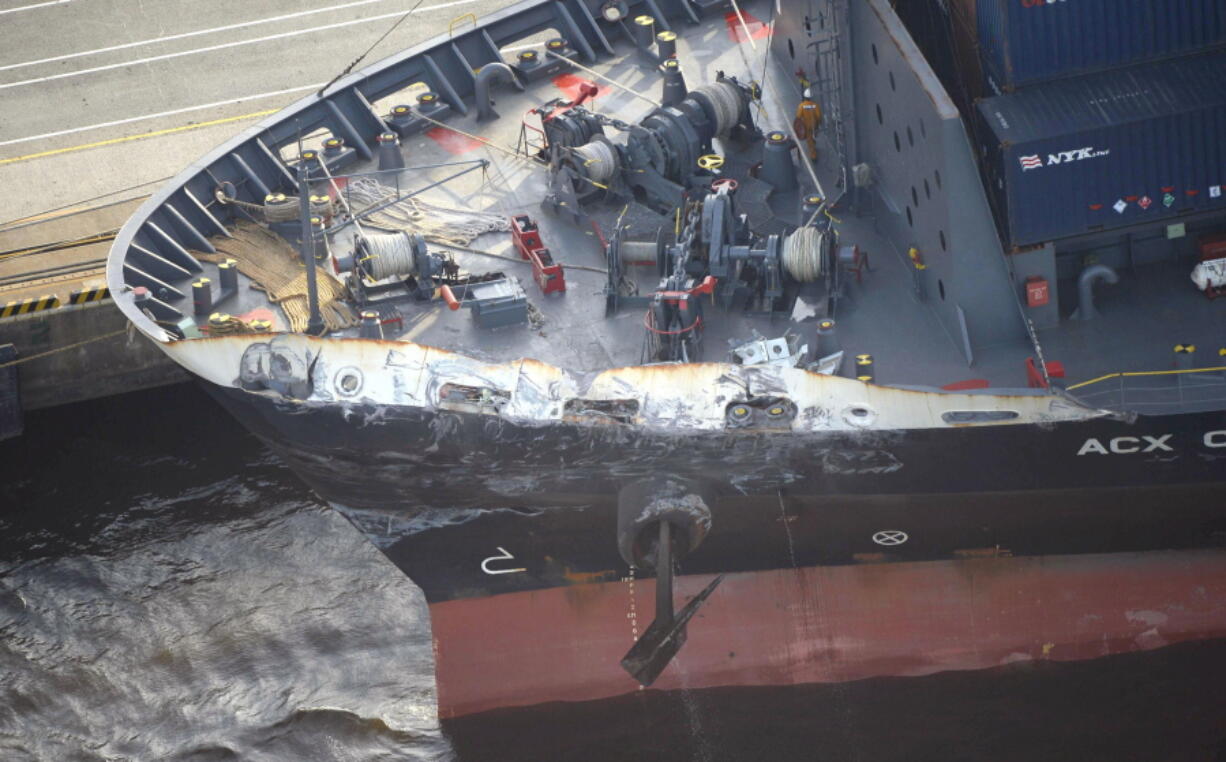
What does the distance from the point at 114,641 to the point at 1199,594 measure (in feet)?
38.6

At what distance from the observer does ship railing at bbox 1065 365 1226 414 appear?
13695mm

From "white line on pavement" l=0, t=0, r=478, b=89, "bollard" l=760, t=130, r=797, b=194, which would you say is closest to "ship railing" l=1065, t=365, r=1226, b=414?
"bollard" l=760, t=130, r=797, b=194

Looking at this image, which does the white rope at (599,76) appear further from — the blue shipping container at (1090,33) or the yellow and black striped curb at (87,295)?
the yellow and black striped curb at (87,295)

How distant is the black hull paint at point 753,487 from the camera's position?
46.1ft

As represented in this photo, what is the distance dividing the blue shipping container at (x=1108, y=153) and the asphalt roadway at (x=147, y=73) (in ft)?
46.8

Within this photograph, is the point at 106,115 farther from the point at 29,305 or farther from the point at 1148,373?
the point at 1148,373

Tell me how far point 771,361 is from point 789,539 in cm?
179

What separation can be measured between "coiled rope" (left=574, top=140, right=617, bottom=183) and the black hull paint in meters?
3.75

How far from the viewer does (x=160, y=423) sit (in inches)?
867

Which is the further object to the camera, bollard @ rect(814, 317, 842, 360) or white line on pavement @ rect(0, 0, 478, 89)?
white line on pavement @ rect(0, 0, 478, 89)

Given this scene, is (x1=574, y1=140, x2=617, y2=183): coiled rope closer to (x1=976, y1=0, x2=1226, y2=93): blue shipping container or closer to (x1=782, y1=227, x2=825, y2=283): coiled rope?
(x1=782, y1=227, x2=825, y2=283): coiled rope

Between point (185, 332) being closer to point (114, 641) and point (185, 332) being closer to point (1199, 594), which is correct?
point (114, 641)

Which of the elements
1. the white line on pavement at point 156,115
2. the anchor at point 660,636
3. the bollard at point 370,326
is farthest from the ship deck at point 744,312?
the white line on pavement at point 156,115

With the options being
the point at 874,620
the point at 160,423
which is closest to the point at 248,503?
the point at 160,423
